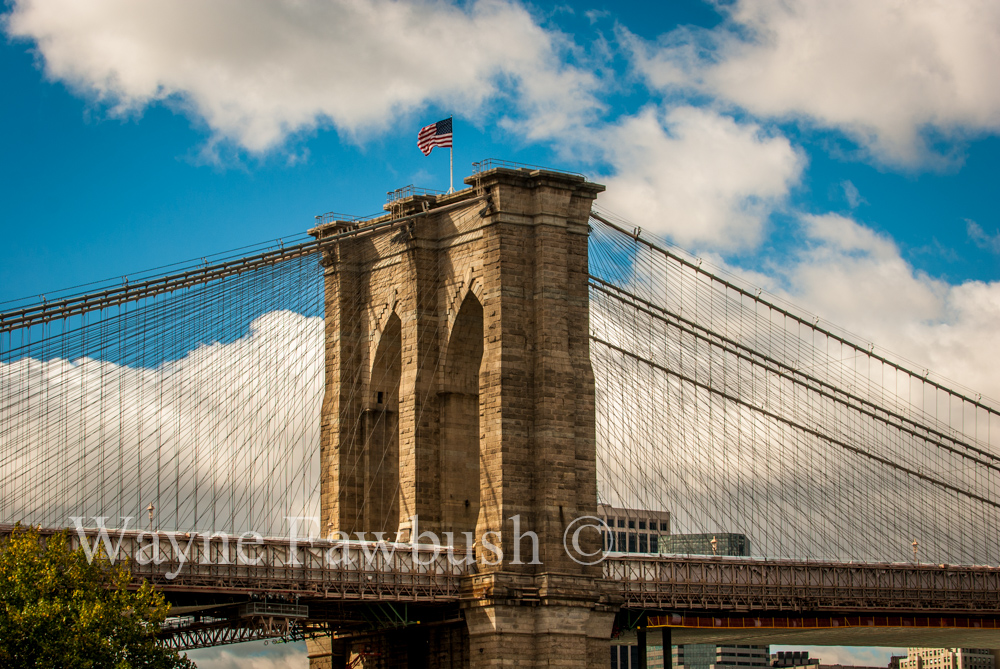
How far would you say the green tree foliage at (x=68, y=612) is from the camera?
53.4 metres

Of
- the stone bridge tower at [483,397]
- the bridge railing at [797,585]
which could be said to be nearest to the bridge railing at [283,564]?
the stone bridge tower at [483,397]

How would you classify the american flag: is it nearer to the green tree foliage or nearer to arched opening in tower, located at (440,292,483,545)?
arched opening in tower, located at (440,292,483,545)

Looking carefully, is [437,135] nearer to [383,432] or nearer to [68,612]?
[383,432]

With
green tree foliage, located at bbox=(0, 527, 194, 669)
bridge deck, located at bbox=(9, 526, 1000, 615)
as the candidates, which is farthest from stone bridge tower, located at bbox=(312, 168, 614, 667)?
green tree foliage, located at bbox=(0, 527, 194, 669)

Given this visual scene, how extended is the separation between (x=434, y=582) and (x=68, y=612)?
1910cm

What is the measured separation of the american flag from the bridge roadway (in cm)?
2074

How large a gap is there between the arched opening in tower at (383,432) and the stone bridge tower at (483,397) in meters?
0.08

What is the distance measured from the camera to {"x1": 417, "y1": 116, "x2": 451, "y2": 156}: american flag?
76.4 metres

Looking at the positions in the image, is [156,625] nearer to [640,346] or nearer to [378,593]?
[378,593]

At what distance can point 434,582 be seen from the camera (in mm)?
68500

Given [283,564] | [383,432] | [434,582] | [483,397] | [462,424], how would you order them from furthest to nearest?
[383,432]
[462,424]
[483,397]
[434,582]
[283,564]

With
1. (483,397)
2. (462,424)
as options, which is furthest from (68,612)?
(462,424)

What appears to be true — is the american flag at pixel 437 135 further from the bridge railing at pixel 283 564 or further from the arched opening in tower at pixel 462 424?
the bridge railing at pixel 283 564

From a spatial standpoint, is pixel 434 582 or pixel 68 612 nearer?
pixel 68 612
